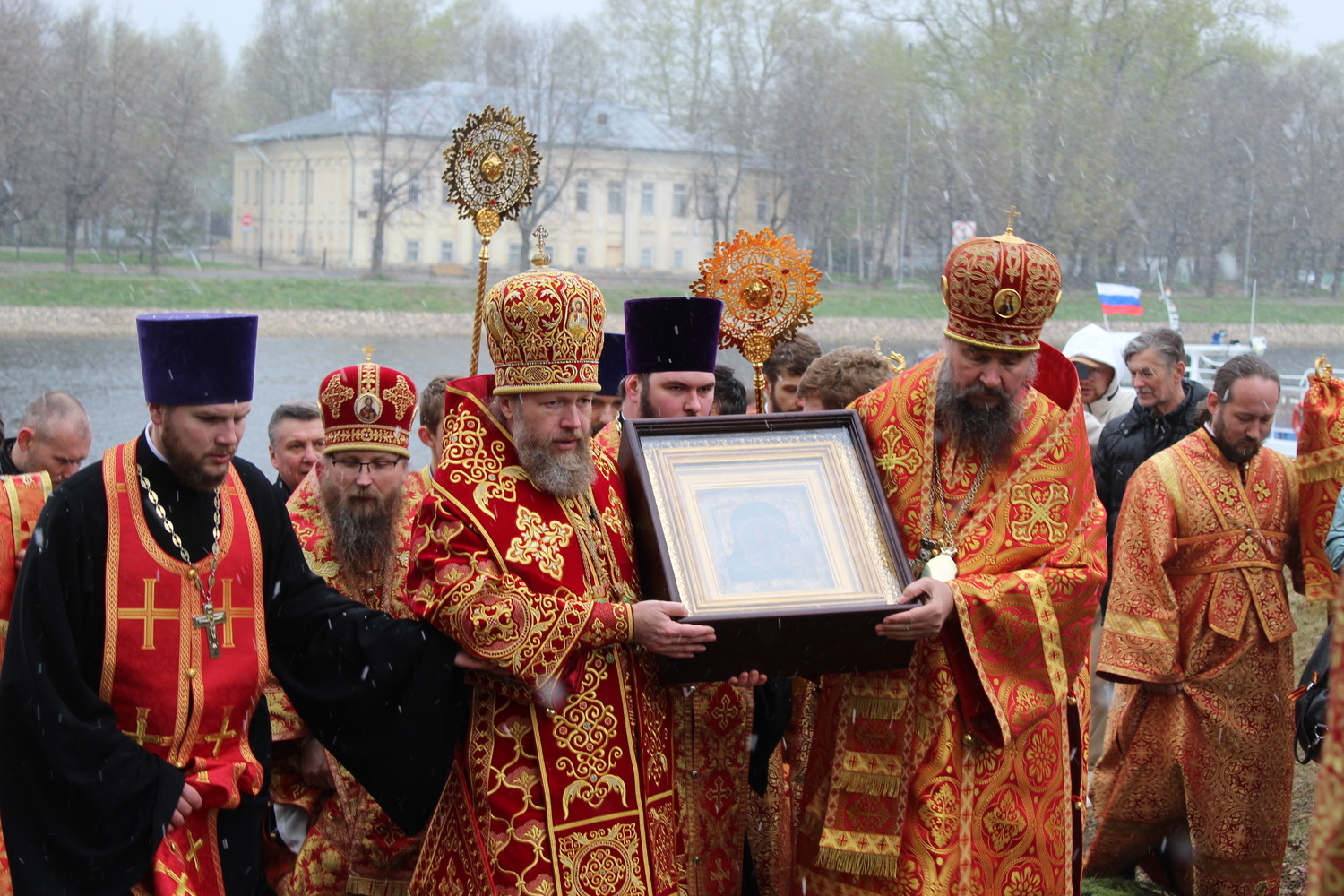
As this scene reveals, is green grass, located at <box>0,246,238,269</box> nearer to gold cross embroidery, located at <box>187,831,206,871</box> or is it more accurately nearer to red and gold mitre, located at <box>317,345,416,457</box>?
red and gold mitre, located at <box>317,345,416,457</box>

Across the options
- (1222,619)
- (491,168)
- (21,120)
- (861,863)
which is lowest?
(861,863)

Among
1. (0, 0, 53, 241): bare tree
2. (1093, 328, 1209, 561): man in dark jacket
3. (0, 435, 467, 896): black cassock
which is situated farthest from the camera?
(0, 0, 53, 241): bare tree

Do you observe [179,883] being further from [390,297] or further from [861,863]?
[390,297]

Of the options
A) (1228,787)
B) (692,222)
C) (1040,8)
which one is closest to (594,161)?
(692,222)

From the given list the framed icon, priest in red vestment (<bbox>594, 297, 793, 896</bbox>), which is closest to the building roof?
priest in red vestment (<bbox>594, 297, 793, 896</bbox>)

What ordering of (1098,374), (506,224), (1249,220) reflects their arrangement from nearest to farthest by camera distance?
(1098,374) → (1249,220) → (506,224)

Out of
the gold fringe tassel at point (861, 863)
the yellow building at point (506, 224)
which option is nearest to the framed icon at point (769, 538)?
the gold fringe tassel at point (861, 863)

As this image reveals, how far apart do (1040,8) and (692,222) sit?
15.7 m

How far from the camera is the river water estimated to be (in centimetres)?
2259

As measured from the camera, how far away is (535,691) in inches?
144

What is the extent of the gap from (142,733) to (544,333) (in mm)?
1381

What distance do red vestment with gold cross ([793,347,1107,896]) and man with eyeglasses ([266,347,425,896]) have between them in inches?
56.2

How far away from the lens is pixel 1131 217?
45.1 metres

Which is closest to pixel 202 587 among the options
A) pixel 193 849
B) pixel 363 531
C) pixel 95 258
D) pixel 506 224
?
pixel 193 849
